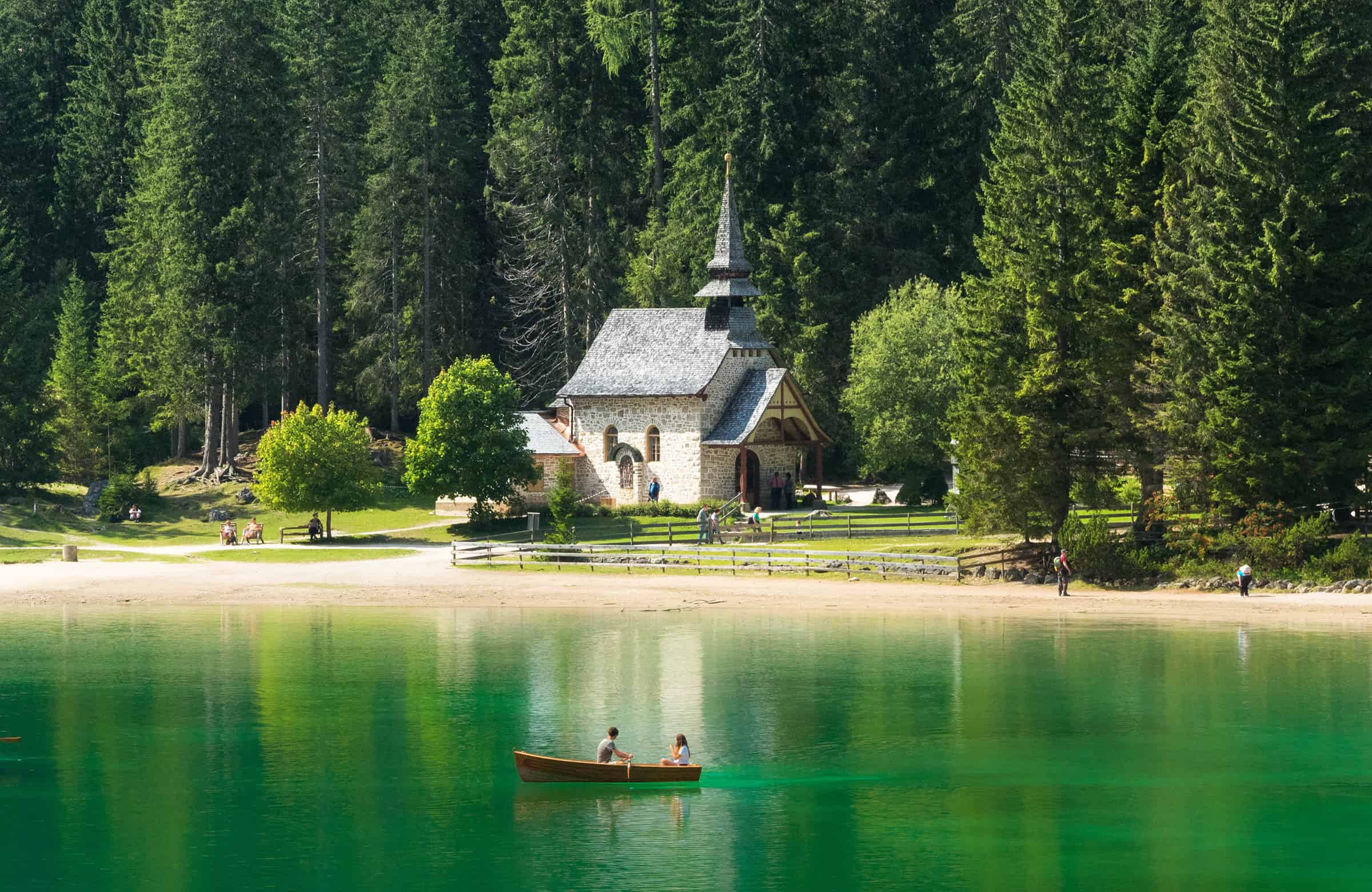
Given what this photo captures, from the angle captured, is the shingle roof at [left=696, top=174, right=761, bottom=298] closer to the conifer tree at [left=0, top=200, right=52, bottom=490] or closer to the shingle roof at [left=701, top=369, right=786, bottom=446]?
the shingle roof at [left=701, top=369, right=786, bottom=446]

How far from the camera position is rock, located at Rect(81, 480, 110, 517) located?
85.8 meters

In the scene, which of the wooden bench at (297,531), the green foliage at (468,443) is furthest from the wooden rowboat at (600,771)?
the wooden bench at (297,531)

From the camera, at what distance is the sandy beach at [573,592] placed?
55.8m

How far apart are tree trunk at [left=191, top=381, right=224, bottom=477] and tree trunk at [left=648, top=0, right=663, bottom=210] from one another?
998 inches

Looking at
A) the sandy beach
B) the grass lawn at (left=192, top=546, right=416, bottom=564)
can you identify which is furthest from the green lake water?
the grass lawn at (left=192, top=546, right=416, bottom=564)

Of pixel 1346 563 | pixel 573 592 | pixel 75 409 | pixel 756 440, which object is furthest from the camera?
pixel 75 409

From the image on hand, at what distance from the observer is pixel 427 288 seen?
9812 cm

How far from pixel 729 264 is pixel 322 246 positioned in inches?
912

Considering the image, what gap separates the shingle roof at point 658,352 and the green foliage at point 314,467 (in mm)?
11072

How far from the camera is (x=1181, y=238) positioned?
2340 inches

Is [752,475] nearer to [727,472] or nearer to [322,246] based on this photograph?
[727,472]

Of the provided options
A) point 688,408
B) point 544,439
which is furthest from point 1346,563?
point 544,439

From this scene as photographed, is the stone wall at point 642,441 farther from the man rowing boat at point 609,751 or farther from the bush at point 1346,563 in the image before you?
the man rowing boat at point 609,751

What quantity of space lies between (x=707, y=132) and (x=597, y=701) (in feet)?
188
